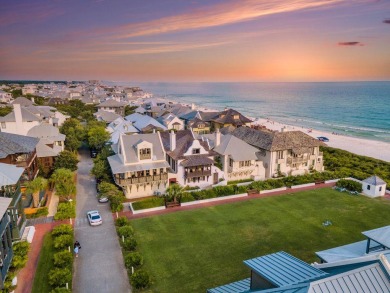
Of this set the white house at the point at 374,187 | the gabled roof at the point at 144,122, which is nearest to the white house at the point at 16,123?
the gabled roof at the point at 144,122

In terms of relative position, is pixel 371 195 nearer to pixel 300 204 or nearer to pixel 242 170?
pixel 300 204

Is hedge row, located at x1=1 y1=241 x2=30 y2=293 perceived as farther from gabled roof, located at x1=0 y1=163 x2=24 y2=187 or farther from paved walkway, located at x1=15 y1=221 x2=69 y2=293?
gabled roof, located at x1=0 y1=163 x2=24 y2=187

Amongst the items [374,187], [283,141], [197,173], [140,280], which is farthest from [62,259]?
[374,187]

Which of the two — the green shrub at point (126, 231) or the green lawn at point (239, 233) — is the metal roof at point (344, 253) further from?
the green shrub at point (126, 231)

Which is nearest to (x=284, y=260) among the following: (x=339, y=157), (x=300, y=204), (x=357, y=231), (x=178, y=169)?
(x=357, y=231)

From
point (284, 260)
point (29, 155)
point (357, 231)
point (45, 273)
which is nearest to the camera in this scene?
point (284, 260)

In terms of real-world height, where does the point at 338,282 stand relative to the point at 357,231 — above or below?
above
